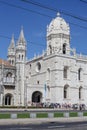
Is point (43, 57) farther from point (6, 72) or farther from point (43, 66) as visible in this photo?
point (6, 72)

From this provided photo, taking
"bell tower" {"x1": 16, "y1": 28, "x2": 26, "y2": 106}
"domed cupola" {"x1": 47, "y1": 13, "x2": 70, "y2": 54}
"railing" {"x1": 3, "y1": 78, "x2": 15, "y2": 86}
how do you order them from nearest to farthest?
"railing" {"x1": 3, "y1": 78, "x2": 15, "y2": 86}, "bell tower" {"x1": 16, "y1": 28, "x2": 26, "y2": 106}, "domed cupola" {"x1": 47, "y1": 13, "x2": 70, "y2": 54}

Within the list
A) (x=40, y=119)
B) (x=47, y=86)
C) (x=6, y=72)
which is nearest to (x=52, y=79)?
(x=47, y=86)

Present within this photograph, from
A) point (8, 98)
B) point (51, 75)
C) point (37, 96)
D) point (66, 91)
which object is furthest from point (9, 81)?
point (66, 91)

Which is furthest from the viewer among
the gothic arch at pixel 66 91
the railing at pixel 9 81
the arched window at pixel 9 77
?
the gothic arch at pixel 66 91

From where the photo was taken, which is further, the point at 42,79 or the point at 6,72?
the point at 42,79

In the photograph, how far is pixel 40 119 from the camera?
Result: 33281 mm

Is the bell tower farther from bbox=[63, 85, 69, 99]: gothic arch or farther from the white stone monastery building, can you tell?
bbox=[63, 85, 69, 99]: gothic arch

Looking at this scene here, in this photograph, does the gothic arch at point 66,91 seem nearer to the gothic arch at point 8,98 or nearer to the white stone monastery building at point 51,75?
the white stone monastery building at point 51,75

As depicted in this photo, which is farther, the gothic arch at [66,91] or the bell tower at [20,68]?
the gothic arch at [66,91]

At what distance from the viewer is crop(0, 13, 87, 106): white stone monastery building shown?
2879 inches

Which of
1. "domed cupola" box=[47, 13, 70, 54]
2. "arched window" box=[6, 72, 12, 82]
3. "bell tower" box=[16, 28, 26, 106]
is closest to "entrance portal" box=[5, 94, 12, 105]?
"bell tower" box=[16, 28, 26, 106]

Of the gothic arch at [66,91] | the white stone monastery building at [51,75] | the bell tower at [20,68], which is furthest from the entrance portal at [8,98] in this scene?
the gothic arch at [66,91]

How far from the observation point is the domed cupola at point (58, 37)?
77438 mm

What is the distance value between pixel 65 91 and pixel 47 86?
429 cm
